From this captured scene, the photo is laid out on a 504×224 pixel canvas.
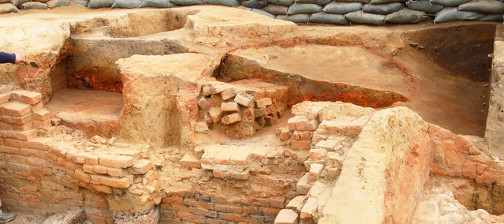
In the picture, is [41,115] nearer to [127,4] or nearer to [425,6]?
[127,4]

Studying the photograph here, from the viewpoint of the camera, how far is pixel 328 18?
29.2 ft

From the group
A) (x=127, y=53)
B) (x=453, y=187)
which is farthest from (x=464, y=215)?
(x=127, y=53)

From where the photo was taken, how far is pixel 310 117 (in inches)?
209

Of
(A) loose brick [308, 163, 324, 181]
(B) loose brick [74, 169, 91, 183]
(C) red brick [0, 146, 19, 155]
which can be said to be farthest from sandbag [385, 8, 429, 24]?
(C) red brick [0, 146, 19, 155]

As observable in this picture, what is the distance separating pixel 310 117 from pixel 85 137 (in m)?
2.80

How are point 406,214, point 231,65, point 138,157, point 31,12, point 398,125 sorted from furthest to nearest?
point 31,12, point 231,65, point 138,157, point 398,125, point 406,214

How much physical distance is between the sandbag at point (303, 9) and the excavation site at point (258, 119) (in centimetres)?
47

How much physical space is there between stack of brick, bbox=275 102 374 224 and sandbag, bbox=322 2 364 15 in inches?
139

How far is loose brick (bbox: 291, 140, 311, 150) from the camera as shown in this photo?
205 inches

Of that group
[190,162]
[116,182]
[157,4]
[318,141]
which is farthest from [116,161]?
[157,4]

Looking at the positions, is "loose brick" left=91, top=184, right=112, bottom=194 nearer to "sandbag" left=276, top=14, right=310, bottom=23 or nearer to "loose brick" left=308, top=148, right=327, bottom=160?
"loose brick" left=308, top=148, right=327, bottom=160

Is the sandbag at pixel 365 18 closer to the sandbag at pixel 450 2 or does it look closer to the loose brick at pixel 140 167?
the sandbag at pixel 450 2

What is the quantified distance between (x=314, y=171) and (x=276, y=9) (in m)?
5.38

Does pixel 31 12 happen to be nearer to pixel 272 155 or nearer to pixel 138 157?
pixel 138 157
